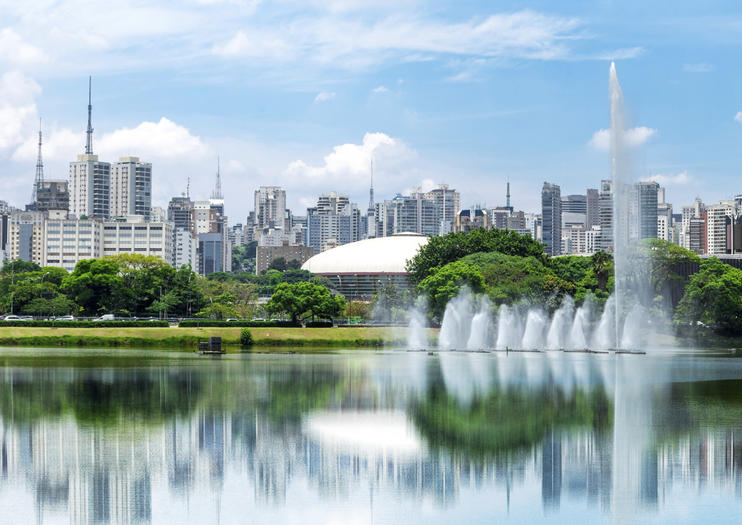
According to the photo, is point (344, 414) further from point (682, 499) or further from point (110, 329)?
point (110, 329)

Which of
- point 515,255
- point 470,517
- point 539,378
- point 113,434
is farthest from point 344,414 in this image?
point 515,255

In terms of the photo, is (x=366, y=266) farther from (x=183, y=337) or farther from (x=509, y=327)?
(x=183, y=337)

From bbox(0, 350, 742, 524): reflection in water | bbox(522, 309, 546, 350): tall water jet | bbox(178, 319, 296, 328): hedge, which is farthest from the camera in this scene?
bbox(178, 319, 296, 328): hedge

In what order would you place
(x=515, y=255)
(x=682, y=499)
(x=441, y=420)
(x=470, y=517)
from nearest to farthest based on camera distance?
(x=470, y=517) < (x=682, y=499) < (x=441, y=420) < (x=515, y=255)

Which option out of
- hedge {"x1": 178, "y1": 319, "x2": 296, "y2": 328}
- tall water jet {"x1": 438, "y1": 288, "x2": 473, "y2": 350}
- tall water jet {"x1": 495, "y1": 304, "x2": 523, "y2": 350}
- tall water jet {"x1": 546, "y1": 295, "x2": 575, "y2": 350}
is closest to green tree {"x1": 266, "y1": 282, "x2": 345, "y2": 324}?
hedge {"x1": 178, "y1": 319, "x2": 296, "y2": 328}

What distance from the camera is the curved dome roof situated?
6624 inches

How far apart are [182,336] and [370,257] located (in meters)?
96.7

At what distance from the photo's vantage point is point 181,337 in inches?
3017

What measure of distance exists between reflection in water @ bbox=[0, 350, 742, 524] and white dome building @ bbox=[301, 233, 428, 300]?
125m

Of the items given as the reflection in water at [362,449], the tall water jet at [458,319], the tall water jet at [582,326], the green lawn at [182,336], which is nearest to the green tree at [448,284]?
the tall water jet at [458,319]

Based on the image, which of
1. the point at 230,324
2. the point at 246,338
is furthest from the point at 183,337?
the point at 230,324

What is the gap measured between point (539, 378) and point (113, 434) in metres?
22.3

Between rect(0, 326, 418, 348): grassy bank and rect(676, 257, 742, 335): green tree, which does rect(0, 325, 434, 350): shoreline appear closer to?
rect(0, 326, 418, 348): grassy bank

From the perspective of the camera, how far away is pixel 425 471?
797 inches
